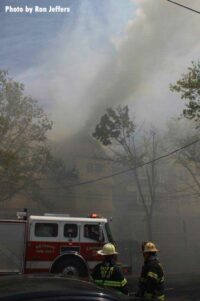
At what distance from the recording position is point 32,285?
2.83 meters

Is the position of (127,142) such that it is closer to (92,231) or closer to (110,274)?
(92,231)

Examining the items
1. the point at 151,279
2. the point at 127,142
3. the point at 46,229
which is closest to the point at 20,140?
the point at 127,142

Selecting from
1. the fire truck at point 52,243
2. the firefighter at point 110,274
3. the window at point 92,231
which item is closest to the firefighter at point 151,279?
the firefighter at point 110,274

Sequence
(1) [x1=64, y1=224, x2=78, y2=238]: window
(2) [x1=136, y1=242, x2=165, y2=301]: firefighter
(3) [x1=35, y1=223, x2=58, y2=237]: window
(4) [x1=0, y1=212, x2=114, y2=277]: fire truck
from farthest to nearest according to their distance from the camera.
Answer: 1. (1) [x1=64, y1=224, x2=78, y2=238]: window
2. (3) [x1=35, y1=223, x2=58, y2=237]: window
3. (4) [x1=0, y1=212, x2=114, y2=277]: fire truck
4. (2) [x1=136, y1=242, x2=165, y2=301]: firefighter

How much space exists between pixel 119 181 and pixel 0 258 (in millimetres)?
23958

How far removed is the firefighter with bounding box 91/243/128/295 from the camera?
4488 millimetres

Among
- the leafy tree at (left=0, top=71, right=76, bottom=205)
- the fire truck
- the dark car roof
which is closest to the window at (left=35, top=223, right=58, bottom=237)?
the fire truck

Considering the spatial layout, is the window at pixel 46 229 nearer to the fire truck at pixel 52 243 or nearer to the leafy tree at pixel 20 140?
the fire truck at pixel 52 243

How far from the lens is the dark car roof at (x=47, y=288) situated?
104 inches

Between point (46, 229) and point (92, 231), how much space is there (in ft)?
4.09

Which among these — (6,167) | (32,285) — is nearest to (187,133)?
(6,167)

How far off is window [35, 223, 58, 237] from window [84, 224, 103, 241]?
82 cm

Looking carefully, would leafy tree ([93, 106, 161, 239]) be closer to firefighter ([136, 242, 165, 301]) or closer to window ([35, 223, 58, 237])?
window ([35, 223, 58, 237])

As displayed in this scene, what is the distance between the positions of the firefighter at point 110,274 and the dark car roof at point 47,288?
4.60ft
